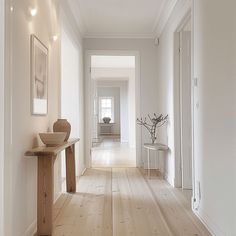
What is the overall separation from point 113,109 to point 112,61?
8.01m

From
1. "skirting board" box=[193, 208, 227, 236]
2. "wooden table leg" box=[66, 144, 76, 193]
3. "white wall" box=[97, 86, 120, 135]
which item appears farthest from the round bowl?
"white wall" box=[97, 86, 120, 135]

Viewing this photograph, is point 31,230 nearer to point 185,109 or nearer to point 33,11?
point 33,11

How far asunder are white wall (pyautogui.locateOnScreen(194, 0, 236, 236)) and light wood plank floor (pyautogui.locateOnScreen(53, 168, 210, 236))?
329 millimetres

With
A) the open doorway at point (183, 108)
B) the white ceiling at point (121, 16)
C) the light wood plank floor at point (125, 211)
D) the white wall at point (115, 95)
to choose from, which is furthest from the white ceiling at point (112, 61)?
the white wall at point (115, 95)

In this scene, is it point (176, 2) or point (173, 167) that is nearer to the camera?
point (176, 2)

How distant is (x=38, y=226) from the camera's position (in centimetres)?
259

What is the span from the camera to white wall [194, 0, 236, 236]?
2182mm

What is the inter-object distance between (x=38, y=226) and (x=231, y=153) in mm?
1652

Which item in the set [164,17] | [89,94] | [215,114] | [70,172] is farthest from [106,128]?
[215,114]

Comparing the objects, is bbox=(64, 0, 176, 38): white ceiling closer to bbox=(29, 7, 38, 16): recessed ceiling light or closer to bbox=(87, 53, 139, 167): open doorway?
bbox=(87, 53, 139, 167): open doorway

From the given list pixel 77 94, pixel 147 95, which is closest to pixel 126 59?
pixel 147 95

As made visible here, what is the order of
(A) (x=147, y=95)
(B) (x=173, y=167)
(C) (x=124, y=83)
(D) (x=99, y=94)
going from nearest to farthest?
(B) (x=173, y=167) → (A) (x=147, y=95) → (C) (x=124, y=83) → (D) (x=99, y=94)

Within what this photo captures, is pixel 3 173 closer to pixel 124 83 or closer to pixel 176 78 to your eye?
pixel 176 78

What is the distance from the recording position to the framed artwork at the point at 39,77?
2.64 metres
